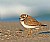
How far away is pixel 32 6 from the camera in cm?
187

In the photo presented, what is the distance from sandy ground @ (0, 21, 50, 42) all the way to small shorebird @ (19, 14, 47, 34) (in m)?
0.05

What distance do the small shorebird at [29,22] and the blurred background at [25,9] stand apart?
0.22 ft

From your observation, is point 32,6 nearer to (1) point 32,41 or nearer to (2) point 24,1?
(2) point 24,1

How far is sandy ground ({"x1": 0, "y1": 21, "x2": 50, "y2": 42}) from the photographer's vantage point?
174 cm

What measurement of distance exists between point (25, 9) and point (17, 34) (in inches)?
12.4

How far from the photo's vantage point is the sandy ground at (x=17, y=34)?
68.6 inches

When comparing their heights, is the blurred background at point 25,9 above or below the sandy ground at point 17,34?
above

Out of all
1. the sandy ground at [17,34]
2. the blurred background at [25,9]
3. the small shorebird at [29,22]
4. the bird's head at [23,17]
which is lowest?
the sandy ground at [17,34]

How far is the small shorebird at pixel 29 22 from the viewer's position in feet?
5.80

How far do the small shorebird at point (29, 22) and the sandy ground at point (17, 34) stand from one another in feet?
0.16

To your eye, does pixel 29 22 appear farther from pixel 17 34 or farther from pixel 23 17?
pixel 17 34

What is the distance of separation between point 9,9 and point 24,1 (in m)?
0.21

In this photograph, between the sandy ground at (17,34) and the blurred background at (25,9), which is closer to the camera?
the sandy ground at (17,34)

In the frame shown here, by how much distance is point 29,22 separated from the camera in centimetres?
177
